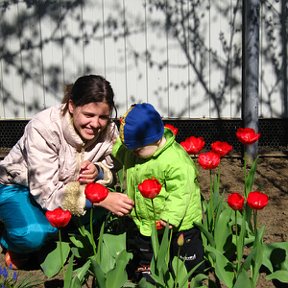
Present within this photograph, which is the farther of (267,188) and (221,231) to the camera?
(267,188)

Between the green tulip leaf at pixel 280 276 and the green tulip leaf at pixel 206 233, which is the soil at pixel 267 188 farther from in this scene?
the green tulip leaf at pixel 206 233

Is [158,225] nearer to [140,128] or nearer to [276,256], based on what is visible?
[140,128]

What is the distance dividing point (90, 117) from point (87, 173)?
317mm

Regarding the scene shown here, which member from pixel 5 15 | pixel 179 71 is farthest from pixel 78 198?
pixel 5 15

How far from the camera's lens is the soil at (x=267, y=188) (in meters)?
2.80

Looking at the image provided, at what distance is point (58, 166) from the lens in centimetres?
268

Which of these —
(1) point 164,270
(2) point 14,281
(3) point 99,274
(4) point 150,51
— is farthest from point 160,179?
(4) point 150,51

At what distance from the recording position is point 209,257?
8.20 feet

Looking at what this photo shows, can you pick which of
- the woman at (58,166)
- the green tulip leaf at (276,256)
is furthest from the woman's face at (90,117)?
the green tulip leaf at (276,256)

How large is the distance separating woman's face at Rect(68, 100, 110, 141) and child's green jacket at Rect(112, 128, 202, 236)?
251mm

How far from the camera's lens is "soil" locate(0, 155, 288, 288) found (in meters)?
2.80

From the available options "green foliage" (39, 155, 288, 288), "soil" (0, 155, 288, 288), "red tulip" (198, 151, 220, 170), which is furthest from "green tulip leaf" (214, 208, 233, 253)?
"red tulip" (198, 151, 220, 170)

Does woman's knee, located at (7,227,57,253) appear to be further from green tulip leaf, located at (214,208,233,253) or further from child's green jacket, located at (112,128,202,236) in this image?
green tulip leaf, located at (214,208,233,253)

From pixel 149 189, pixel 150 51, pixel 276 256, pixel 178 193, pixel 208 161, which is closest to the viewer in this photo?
pixel 149 189
